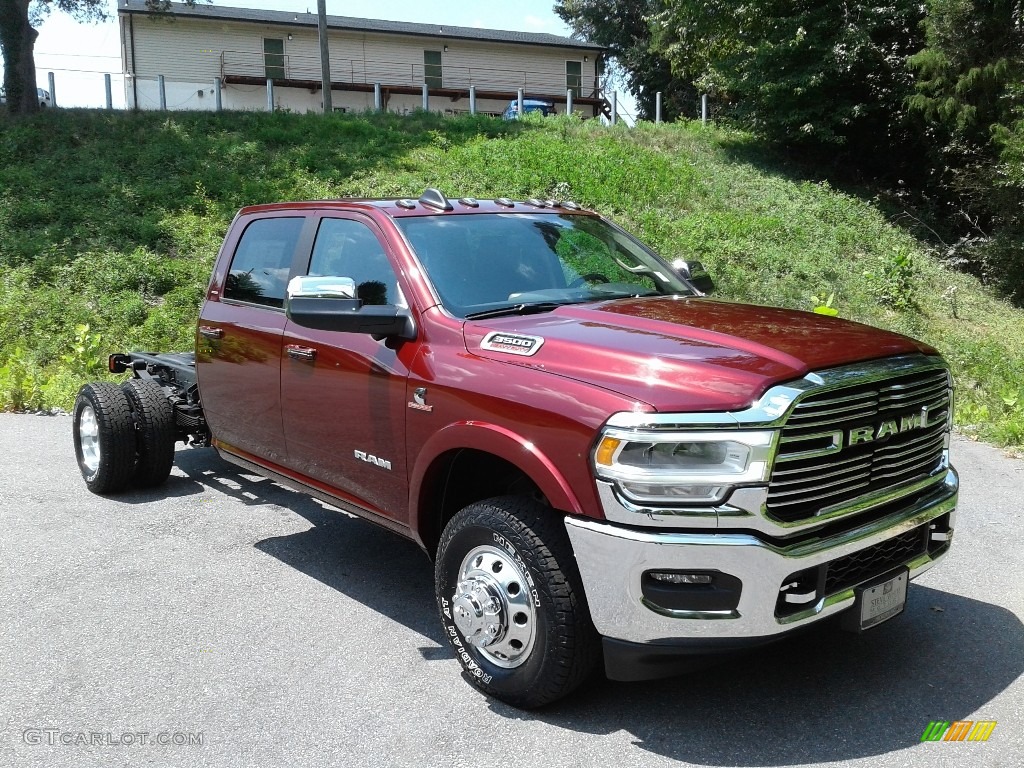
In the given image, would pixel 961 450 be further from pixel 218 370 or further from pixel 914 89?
pixel 914 89

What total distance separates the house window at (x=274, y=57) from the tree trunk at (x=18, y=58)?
14755 mm

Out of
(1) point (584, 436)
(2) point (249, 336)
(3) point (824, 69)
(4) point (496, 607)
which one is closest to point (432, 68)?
(3) point (824, 69)

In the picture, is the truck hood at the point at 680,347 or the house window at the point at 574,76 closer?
the truck hood at the point at 680,347

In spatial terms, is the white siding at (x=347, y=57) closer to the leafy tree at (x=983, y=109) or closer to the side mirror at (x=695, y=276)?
the leafy tree at (x=983, y=109)

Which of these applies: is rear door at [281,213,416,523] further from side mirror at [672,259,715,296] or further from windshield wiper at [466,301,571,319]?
side mirror at [672,259,715,296]

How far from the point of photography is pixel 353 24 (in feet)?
127

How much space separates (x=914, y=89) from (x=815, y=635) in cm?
2146

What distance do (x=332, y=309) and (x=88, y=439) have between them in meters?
3.69

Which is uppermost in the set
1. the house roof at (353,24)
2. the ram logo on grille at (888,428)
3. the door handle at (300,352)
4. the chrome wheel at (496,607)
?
the house roof at (353,24)

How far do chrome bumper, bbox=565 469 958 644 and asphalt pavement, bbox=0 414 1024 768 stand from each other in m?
0.23

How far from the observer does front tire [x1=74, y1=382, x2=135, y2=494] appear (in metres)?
6.48

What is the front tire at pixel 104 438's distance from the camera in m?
6.48

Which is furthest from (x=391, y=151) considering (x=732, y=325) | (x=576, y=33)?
(x=576, y=33)

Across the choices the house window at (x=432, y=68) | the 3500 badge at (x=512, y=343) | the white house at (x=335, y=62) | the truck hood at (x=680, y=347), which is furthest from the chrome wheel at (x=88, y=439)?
the house window at (x=432, y=68)
